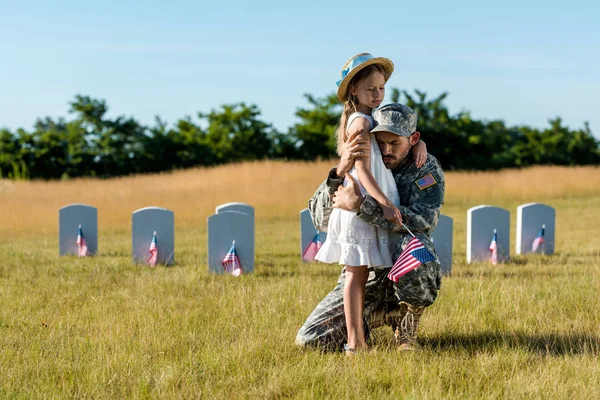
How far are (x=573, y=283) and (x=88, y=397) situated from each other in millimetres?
5979

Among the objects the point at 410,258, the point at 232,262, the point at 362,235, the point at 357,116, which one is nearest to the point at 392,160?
the point at 357,116

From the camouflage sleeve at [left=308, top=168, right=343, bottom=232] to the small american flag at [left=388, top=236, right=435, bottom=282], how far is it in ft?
2.23

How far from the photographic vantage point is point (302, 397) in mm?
4305

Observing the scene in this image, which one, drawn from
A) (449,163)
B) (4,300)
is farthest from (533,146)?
(4,300)

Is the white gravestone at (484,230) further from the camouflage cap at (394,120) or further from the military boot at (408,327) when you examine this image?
the camouflage cap at (394,120)

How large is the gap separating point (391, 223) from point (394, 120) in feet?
2.34

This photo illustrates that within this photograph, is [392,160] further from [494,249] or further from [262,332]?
[494,249]

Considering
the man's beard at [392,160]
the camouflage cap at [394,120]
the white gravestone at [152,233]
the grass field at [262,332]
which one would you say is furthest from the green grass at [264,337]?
the camouflage cap at [394,120]

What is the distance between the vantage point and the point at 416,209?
498 centimetres

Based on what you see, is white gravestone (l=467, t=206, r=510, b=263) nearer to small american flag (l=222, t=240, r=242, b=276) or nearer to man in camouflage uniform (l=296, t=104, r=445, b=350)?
small american flag (l=222, t=240, r=242, b=276)

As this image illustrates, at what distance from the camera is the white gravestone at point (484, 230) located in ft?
34.2

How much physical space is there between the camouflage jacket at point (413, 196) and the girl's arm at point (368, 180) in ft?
0.24

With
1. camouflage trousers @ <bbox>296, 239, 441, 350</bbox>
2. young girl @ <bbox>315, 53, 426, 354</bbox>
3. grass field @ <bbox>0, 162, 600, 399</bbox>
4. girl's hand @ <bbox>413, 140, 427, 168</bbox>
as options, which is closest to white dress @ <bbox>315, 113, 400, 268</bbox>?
young girl @ <bbox>315, 53, 426, 354</bbox>

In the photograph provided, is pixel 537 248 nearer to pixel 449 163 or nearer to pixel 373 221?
pixel 373 221
